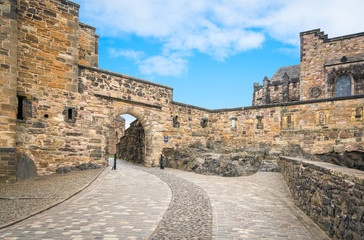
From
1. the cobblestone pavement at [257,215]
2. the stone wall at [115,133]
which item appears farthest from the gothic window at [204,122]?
the stone wall at [115,133]

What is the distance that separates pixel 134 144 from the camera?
18828 millimetres

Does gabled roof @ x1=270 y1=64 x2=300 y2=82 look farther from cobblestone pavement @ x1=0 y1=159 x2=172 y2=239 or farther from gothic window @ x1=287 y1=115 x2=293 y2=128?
cobblestone pavement @ x1=0 y1=159 x2=172 y2=239

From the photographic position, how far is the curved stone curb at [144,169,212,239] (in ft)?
14.3

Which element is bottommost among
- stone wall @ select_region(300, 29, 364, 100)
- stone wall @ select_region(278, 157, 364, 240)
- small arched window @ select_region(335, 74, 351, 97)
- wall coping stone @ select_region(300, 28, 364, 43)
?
stone wall @ select_region(278, 157, 364, 240)

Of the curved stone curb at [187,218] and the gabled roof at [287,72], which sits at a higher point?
the gabled roof at [287,72]

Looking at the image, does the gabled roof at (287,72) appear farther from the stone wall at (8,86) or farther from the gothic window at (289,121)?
the stone wall at (8,86)

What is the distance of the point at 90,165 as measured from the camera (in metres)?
12.5

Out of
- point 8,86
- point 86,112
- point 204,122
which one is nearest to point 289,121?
point 204,122

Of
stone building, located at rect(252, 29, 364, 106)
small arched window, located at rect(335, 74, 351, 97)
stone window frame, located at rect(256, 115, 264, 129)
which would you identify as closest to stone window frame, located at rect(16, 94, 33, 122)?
stone window frame, located at rect(256, 115, 264, 129)

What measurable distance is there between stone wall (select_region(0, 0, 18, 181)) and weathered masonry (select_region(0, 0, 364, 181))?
3 cm

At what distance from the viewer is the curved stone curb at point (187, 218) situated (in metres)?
4.34

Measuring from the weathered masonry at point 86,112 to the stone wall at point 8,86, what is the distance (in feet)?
0.11

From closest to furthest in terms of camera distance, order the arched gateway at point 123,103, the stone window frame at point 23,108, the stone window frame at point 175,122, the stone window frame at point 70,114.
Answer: the stone window frame at point 23,108
the stone window frame at point 70,114
the arched gateway at point 123,103
the stone window frame at point 175,122

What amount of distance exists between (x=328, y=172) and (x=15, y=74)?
1113 cm
